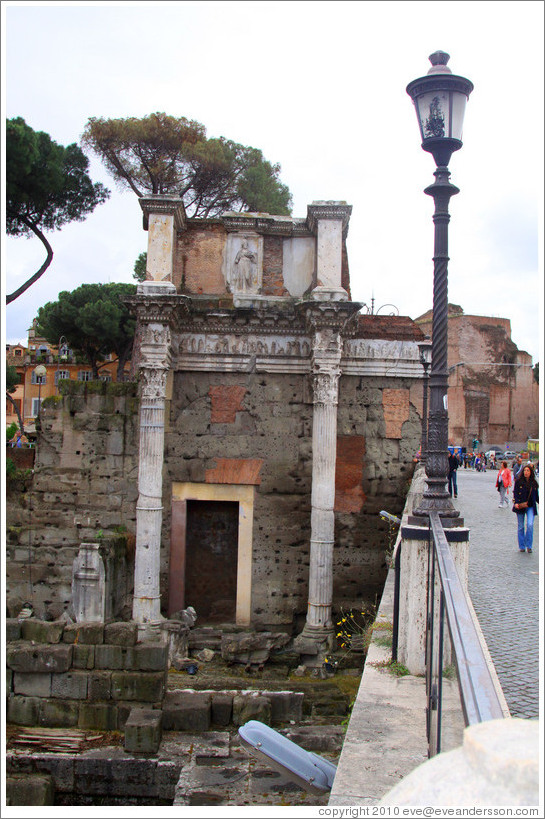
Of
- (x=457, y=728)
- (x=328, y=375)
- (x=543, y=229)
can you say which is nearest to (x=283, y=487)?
(x=328, y=375)

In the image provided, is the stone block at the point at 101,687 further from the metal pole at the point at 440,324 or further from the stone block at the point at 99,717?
the metal pole at the point at 440,324

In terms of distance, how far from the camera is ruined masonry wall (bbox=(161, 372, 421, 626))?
10977 mm

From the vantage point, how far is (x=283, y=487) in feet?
36.3

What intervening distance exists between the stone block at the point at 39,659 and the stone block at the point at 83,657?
0.18 feet

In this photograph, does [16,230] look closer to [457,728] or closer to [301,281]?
[301,281]

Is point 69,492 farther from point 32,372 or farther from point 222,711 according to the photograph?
point 32,372

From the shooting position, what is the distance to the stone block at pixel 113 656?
7492 millimetres

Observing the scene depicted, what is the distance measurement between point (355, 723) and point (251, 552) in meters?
7.43

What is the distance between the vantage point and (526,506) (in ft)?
30.9

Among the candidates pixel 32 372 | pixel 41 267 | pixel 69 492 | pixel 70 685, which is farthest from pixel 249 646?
pixel 32 372

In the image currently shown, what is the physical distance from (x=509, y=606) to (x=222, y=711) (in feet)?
10.2

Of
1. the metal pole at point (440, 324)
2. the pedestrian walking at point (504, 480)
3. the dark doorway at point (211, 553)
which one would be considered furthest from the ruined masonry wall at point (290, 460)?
the metal pole at point (440, 324)

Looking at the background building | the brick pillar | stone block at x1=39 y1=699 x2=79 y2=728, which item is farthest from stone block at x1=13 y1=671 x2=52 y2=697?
the background building

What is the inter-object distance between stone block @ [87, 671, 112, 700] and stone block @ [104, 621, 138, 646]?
1.04ft
